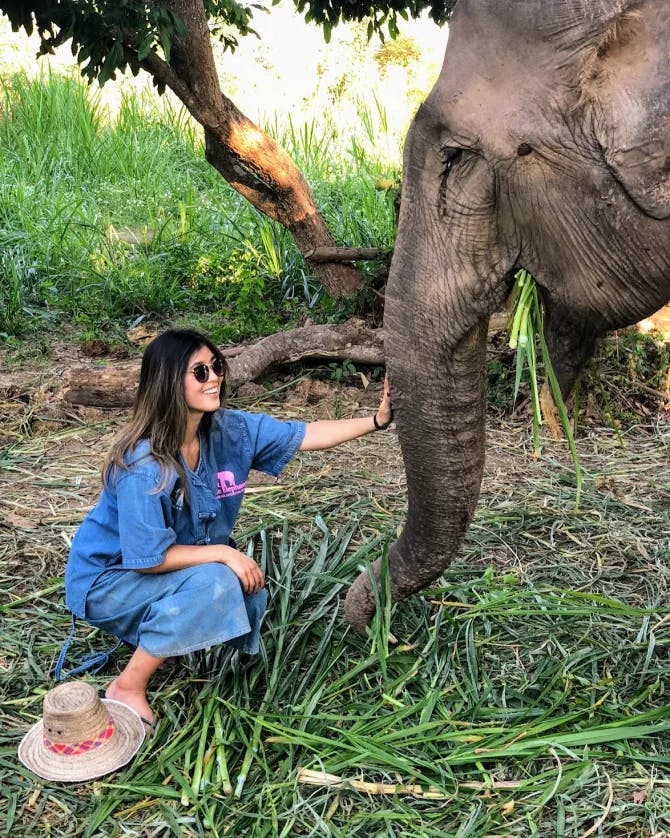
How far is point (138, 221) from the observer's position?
8.41 metres

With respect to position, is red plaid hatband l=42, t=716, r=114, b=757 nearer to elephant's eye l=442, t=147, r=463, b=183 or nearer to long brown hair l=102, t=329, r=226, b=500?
long brown hair l=102, t=329, r=226, b=500

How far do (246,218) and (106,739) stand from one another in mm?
5660

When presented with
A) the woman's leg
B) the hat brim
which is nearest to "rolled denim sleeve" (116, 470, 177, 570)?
the woman's leg

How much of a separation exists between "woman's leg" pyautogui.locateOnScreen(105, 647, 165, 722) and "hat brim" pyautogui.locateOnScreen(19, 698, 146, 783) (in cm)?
6

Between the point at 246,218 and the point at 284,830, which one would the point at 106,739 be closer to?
the point at 284,830

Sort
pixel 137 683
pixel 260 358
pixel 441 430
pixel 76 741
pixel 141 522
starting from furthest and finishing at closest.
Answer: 1. pixel 260 358
2. pixel 137 683
3. pixel 141 522
4. pixel 76 741
5. pixel 441 430

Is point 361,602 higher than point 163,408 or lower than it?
lower

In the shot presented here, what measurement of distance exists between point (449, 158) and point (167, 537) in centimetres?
130

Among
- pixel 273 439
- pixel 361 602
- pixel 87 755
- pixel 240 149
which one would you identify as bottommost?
pixel 87 755

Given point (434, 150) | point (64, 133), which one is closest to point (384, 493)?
point (434, 150)

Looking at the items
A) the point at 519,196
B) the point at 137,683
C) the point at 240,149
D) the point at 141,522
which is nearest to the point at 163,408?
the point at 141,522

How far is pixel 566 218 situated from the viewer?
2014 mm

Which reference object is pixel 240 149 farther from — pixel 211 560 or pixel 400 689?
pixel 400 689

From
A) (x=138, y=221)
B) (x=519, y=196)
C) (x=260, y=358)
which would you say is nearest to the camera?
(x=519, y=196)
